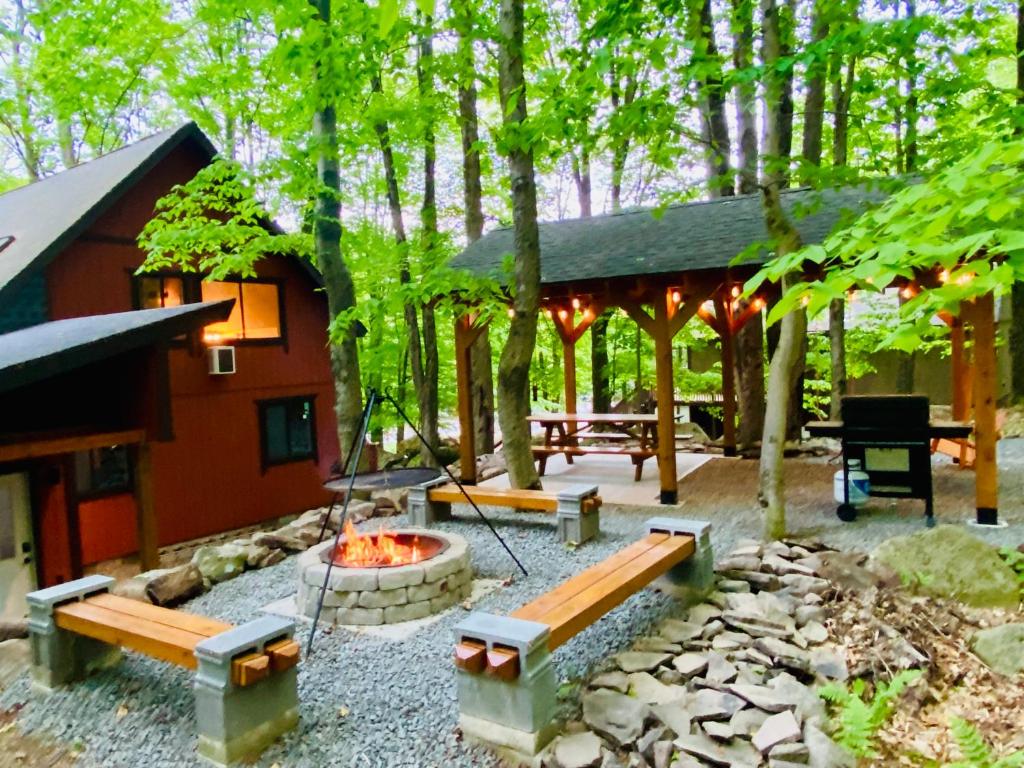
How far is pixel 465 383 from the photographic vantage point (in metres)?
8.78

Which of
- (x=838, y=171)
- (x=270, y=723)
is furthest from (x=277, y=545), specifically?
(x=838, y=171)

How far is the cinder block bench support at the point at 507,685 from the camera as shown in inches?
130

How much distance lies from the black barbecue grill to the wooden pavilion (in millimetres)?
435

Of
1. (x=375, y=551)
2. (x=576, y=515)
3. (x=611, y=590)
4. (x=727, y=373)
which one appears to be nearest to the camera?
(x=611, y=590)

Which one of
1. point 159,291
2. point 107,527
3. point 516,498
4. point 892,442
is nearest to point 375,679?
point 516,498

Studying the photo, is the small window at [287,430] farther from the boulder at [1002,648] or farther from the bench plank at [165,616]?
the boulder at [1002,648]

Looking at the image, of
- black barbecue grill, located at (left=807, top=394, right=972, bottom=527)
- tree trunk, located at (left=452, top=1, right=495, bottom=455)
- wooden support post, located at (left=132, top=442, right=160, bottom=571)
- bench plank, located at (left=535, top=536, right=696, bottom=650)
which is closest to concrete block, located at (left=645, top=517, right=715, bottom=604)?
bench plank, located at (left=535, top=536, right=696, bottom=650)

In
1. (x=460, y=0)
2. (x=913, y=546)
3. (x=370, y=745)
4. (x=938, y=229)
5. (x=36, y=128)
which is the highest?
(x=36, y=128)

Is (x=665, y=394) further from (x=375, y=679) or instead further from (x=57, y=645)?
(x=57, y=645)

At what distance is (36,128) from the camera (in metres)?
15.6

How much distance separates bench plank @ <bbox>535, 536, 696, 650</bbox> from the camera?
11.9 ft

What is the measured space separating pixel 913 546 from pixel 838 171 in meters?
3.17

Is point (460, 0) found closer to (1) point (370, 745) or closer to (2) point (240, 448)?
(1) point (370, 745)

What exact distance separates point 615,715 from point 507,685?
2.06ft
